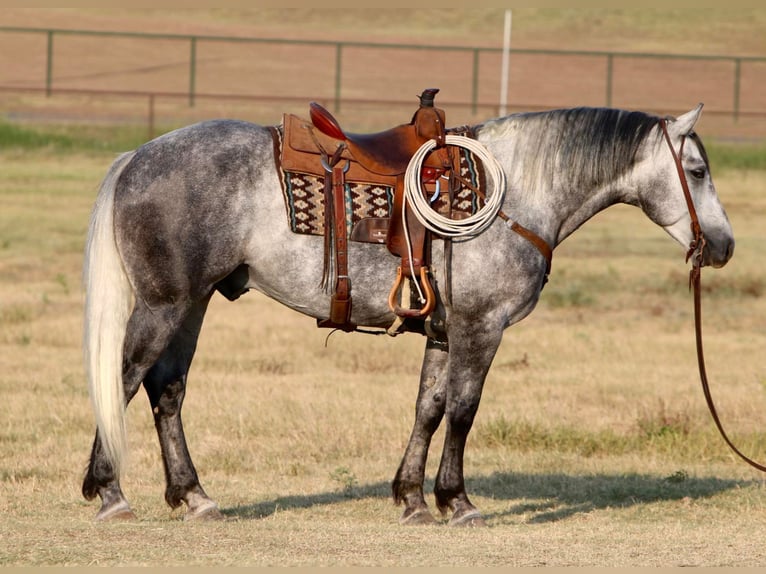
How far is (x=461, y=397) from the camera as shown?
7527mm

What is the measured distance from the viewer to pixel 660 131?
7.68 m

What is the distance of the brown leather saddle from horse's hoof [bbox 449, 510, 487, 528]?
1.21 metres

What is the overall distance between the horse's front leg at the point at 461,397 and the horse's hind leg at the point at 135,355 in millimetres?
1534

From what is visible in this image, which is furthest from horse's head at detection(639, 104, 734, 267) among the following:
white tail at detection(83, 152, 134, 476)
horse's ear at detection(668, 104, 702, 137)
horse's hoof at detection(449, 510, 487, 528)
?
white tail at detection(83, 152, 134, 476)

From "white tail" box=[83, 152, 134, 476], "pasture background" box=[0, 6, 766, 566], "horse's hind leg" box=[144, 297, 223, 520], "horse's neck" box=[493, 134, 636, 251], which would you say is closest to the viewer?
"pasture background" box=[0, 6, 766, 566]

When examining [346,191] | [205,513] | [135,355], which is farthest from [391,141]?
[205,513]

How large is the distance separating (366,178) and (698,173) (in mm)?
1881

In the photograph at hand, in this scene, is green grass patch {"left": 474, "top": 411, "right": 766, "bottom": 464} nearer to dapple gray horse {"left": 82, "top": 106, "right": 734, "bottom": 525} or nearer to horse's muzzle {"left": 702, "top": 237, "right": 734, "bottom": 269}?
dapple gray horse {"left": 82, "top": 106, "right": 734, "bottom": 525}

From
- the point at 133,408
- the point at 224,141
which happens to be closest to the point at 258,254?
the point at 224,141

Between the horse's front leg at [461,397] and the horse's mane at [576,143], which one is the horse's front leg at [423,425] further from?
the horse's mane at [576,143]

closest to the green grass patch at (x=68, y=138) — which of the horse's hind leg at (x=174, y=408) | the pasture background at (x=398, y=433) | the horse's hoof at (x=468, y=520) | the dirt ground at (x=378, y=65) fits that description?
the dirt ground at (x=378, y=65)

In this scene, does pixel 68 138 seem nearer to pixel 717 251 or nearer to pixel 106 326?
pixel 106 326

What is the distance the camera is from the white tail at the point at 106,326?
724 cm

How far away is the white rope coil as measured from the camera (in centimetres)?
730
